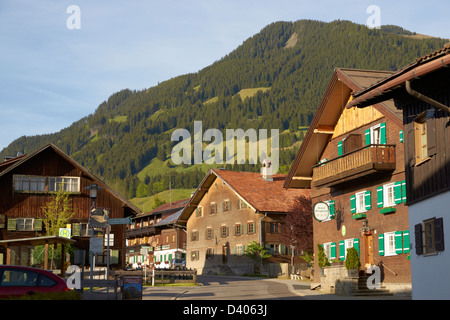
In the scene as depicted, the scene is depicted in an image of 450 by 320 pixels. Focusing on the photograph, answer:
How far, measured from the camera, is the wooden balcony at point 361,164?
1267 inches

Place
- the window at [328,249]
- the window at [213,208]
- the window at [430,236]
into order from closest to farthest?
1. the window at [430,236]
2. the window at [328,249]
3. the window at [213,208]

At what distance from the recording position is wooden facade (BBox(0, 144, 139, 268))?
54.3m

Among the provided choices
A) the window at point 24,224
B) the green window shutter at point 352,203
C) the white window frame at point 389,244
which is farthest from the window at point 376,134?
the window at point 24,224

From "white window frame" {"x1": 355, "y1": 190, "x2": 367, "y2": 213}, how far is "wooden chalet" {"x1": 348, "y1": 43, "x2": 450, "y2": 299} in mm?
14622

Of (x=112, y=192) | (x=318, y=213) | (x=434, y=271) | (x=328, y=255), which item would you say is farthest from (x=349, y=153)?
(x=112, y=192)

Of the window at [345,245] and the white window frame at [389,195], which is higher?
the white window frame at [389,195]

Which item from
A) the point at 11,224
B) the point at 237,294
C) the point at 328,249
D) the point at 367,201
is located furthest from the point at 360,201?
the point at 11,224

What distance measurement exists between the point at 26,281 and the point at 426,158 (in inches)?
447

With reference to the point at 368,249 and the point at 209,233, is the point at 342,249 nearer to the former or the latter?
the point at 368,249

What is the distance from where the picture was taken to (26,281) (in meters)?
16.5

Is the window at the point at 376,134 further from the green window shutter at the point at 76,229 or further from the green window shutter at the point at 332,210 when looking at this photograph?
the green window shutter at the point at 76,229

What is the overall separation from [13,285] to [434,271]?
36.7ft
